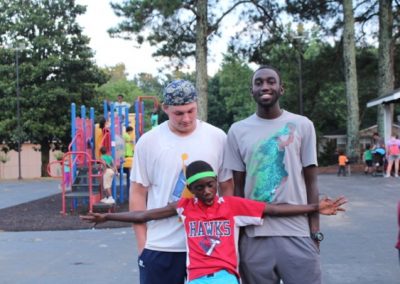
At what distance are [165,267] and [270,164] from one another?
846 mm

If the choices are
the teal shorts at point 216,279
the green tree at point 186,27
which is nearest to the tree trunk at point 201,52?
the green tree at point 186,27

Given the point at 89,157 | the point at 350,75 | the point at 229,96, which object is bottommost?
the point at 89,157

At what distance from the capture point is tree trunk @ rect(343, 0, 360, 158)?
81.4ft

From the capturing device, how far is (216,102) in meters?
57.8

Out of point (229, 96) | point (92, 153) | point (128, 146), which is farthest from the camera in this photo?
point (229, 96)

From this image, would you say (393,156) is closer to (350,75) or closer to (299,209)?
(350,75)

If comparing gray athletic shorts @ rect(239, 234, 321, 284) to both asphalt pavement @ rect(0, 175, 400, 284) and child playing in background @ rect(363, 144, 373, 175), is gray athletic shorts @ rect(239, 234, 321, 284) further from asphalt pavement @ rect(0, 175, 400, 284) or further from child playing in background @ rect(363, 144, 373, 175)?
child playing in background @ rect(363, 144, 373, 175)

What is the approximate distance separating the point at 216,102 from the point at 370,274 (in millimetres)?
52097

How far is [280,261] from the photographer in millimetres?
3041

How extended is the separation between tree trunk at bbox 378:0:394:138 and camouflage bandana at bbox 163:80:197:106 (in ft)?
76.5

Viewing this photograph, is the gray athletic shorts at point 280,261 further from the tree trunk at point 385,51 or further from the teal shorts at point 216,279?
the tree trunk at point 385,51

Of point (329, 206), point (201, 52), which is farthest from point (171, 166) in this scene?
point (201, 52)

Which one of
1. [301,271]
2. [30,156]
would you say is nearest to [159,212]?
[301,271]

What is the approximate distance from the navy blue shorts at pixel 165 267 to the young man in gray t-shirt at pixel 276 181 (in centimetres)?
35
